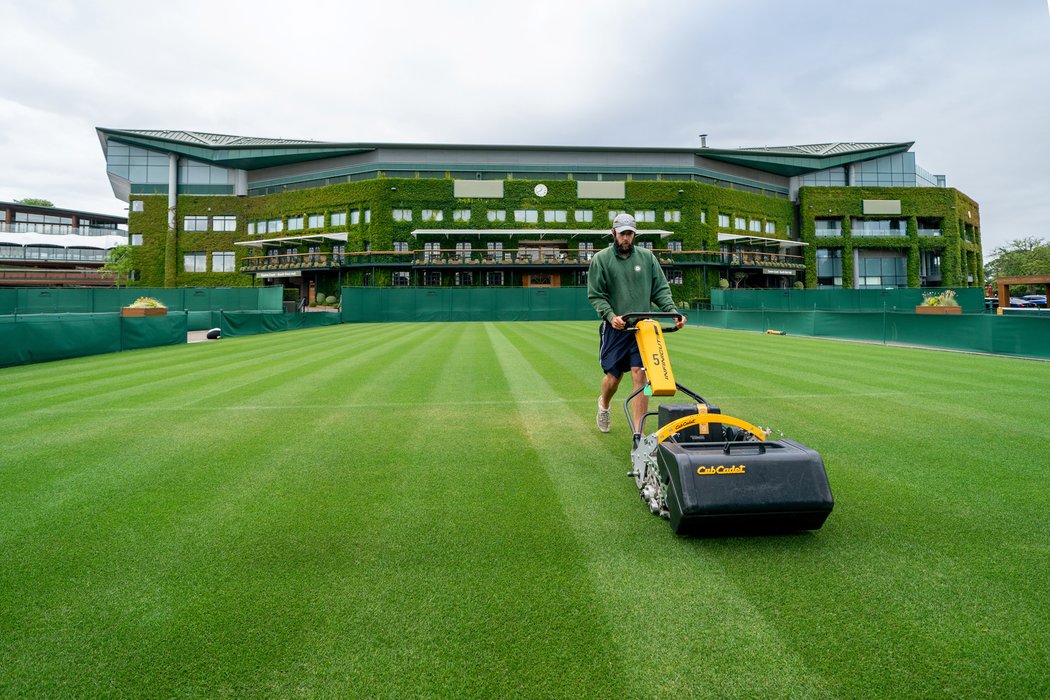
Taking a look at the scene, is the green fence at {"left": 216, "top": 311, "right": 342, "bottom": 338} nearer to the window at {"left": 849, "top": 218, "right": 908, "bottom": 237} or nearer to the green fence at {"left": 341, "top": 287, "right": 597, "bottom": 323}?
the green fence at {"left": 341, "top": 287, "right": 597, "bottom": 323}

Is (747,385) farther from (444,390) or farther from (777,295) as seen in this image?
(777,295)

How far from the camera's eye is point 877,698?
6.09 feet

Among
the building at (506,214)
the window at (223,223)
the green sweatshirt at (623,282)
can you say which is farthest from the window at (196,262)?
the green sweatshirt at (623,282)

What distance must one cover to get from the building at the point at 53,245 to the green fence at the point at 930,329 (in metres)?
87.6

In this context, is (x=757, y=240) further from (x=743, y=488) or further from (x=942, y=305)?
(x=743, y=488)

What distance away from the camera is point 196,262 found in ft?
198

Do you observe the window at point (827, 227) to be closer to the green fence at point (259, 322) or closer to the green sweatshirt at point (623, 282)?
the green fence at point (259, 322)

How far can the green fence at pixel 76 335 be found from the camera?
13.0 metres

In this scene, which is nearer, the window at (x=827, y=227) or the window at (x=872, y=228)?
the window at (x=827, y=227)

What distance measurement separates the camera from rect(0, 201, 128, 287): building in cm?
7744

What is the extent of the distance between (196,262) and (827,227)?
73.0 metres

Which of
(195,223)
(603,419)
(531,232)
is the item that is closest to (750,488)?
(603,419)

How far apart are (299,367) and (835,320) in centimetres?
1955

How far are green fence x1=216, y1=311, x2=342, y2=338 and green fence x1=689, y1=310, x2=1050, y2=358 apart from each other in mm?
24382
